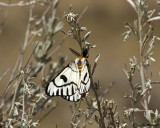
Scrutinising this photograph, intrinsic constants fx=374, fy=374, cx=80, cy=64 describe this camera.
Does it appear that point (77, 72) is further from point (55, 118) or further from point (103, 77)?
point (103, 77)

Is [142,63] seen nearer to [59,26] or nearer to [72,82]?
[72,82]

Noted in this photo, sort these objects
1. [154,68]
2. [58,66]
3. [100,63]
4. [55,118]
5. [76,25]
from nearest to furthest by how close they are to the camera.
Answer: [76,25]
[58,66]
[55,118]
[154,68]
[100,63]

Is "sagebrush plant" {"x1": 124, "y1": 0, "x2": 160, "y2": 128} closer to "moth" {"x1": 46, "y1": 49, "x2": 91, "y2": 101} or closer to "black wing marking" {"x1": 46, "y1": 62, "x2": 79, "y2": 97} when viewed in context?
"moth" {"x1": 46, "y1": 49, "x2": 91, "y2": 101}

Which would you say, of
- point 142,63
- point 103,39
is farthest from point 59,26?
point 103,39

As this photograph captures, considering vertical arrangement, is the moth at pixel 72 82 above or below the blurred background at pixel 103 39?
below

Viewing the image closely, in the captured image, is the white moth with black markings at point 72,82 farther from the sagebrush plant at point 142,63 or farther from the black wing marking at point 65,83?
the sagebrush plant at point 142,63

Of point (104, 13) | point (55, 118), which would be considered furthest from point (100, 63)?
point (55, 118)

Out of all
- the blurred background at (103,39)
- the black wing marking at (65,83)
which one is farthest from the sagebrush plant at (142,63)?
the blurred background at (103,39)

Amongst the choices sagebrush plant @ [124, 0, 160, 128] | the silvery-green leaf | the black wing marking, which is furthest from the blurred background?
sagebrush plant @ [124, 0, 160, 128]
